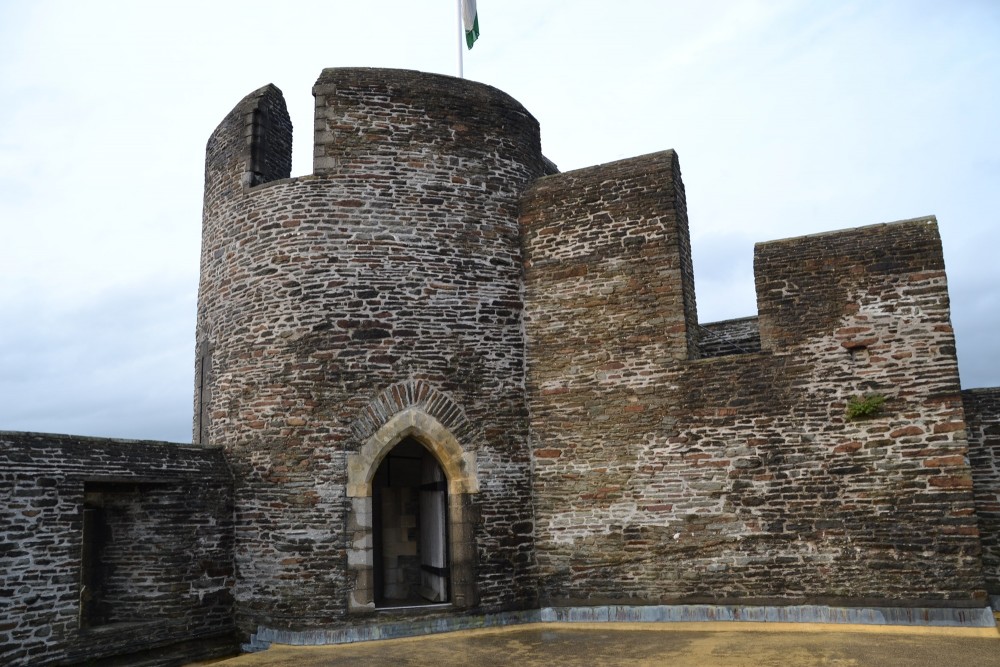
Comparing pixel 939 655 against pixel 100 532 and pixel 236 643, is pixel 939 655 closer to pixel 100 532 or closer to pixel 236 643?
pixel 236 643

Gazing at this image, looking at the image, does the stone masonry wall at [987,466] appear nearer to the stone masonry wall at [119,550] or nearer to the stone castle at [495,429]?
the stone castle at [495,429]

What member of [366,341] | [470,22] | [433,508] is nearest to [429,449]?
[433,508]

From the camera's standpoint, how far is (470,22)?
534 inches

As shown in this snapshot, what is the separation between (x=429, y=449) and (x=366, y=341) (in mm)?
1579

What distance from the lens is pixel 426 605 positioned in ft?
33.1

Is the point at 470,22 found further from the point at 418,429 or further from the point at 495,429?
the point at 418,429

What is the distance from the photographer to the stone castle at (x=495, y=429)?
914cm

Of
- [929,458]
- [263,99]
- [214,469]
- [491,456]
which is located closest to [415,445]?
[491,456]

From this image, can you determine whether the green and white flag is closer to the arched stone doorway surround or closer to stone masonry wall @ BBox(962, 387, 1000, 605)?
the arched stone doorway surround

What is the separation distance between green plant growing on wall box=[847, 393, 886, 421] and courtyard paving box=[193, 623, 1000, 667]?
7.48 feet

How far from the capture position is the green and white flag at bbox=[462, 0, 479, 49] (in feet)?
44.4

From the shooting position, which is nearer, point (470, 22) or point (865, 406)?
point (865, 406)

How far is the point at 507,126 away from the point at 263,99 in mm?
3416

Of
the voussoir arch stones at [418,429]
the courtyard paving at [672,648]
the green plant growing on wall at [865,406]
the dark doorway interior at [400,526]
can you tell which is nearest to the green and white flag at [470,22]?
the voussoir arch stones at [418,429]
